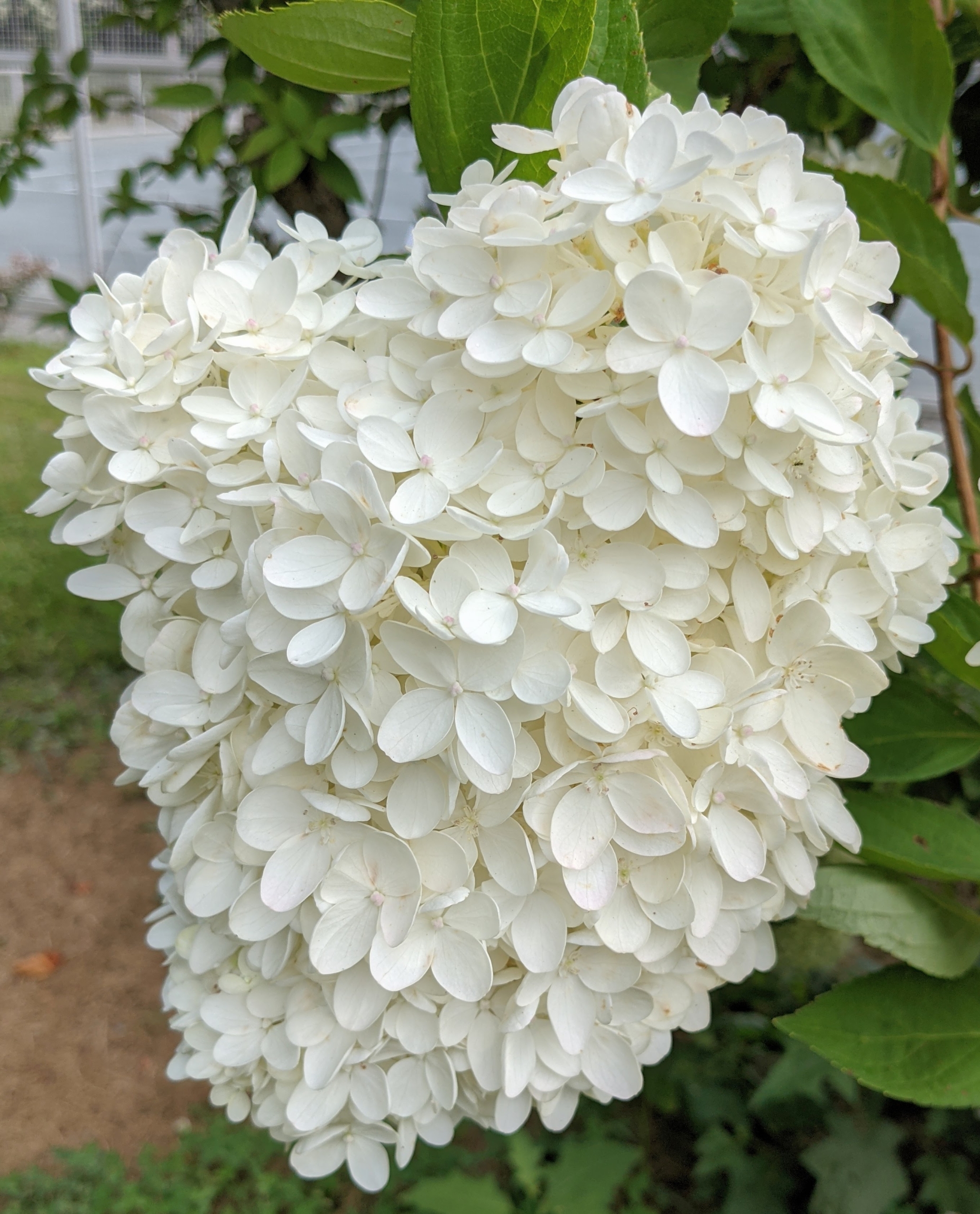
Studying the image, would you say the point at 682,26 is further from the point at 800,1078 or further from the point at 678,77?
the point at 800,1078

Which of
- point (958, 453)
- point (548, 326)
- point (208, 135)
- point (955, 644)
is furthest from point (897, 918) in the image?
point (208, 135)

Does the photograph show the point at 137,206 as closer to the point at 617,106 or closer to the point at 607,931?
the point at 617,106

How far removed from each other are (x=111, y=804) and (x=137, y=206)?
1.08 metres

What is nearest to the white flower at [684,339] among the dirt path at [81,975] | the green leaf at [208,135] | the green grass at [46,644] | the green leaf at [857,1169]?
the green leaf at [208,135]

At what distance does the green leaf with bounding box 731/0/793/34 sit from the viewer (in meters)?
0.59

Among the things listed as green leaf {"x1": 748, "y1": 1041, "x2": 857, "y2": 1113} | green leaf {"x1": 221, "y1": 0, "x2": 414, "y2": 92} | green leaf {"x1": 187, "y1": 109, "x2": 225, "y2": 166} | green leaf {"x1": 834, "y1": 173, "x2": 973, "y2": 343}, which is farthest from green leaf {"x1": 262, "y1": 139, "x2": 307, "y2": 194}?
green leaf {"x1": 748, "y1": 1041, "x2": 857, "y2": 1113}

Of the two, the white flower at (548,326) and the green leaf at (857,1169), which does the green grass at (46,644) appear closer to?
the green leaf at (857,1169)

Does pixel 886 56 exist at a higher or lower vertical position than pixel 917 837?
higher

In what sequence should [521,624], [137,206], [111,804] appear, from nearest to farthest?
[521,624] → [137,206] → [111,804]

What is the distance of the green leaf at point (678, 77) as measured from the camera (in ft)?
1.66

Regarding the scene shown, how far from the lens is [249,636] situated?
0.31 metres

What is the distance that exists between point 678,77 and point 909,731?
15.3 inches

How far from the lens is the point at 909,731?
0.53 meters

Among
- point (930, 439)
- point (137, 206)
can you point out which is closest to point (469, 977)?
point (930, 439)
